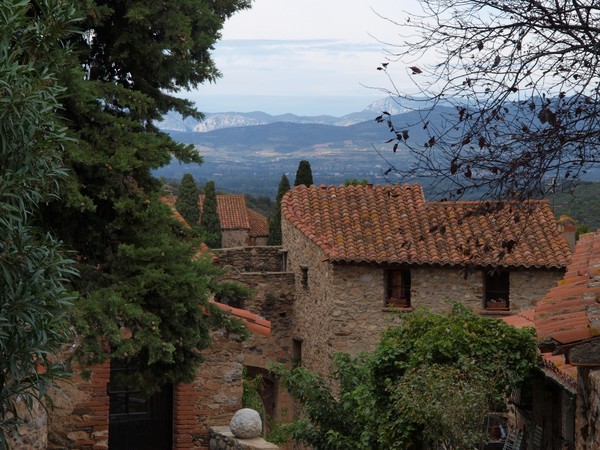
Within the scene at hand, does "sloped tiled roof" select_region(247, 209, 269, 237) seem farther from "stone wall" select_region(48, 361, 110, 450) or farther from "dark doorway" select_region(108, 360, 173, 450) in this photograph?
"stone wall" select_region(48, 361, 110, 450)

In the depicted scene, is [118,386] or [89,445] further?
[118,386]

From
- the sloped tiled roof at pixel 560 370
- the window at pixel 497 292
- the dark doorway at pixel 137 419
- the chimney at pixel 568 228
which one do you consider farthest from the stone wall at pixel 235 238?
the sloped tiled roof at pixel 560 370

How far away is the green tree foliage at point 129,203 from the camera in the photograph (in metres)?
11.4

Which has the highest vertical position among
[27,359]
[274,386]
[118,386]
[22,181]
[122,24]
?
[122,24]

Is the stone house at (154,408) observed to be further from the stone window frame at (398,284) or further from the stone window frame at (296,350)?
the stone window frame at (296,350)

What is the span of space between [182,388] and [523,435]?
454 centimetres

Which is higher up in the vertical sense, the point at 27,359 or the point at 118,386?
the point at 27,359

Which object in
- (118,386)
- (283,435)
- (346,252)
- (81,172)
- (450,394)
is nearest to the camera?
(450,394)

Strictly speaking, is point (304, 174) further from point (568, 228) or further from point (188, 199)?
point (568, 228)

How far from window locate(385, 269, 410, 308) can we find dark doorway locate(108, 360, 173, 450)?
33.6 ft

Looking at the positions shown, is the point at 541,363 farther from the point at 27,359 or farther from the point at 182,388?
the point at 27,359

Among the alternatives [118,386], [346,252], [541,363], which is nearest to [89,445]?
[118,386]

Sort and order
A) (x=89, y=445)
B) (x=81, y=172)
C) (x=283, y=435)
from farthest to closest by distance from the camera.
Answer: (x=283, y=435), (x=89, y=445), (x=81, y=172)

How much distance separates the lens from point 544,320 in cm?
735
